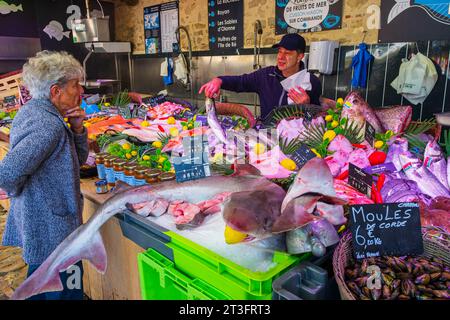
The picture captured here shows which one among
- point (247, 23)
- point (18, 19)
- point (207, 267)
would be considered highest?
point (18, 19)

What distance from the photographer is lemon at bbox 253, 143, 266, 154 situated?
7.01 feet

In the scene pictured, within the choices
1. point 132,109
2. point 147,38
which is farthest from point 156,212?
point 147,38

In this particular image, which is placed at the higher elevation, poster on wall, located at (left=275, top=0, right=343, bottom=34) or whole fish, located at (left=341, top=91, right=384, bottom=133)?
poster on wall, located at (left=275, top=0, right=343, bottom=34)

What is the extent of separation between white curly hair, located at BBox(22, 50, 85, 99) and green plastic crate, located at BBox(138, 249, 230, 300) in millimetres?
1104

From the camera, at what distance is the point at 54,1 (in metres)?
8.11

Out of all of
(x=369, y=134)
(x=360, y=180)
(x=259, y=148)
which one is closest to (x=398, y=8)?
(x=369, y=134)

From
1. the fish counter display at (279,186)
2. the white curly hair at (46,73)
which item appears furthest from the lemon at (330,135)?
Answer: the white curly hair at (46,73)

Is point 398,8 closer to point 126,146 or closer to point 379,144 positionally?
point 379,144

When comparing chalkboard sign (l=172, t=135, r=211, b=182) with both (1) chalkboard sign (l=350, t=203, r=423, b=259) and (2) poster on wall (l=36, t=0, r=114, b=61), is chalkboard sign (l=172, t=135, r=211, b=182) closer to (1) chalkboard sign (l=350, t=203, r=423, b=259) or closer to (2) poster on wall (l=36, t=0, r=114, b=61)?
(1) chalkboard sign (l=350, t=203, r=423, b=259)

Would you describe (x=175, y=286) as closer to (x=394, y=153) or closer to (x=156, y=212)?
(x=156, y=212)

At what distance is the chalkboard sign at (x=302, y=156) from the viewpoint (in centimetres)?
188

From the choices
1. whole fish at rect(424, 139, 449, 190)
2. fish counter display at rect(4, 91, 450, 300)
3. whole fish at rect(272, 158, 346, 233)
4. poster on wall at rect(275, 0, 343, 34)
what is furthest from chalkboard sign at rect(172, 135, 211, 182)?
poster on wall at rect(275, 0, 343, 34)

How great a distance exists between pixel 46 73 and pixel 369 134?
73.9 inches

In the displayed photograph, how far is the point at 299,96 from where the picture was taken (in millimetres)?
3055
